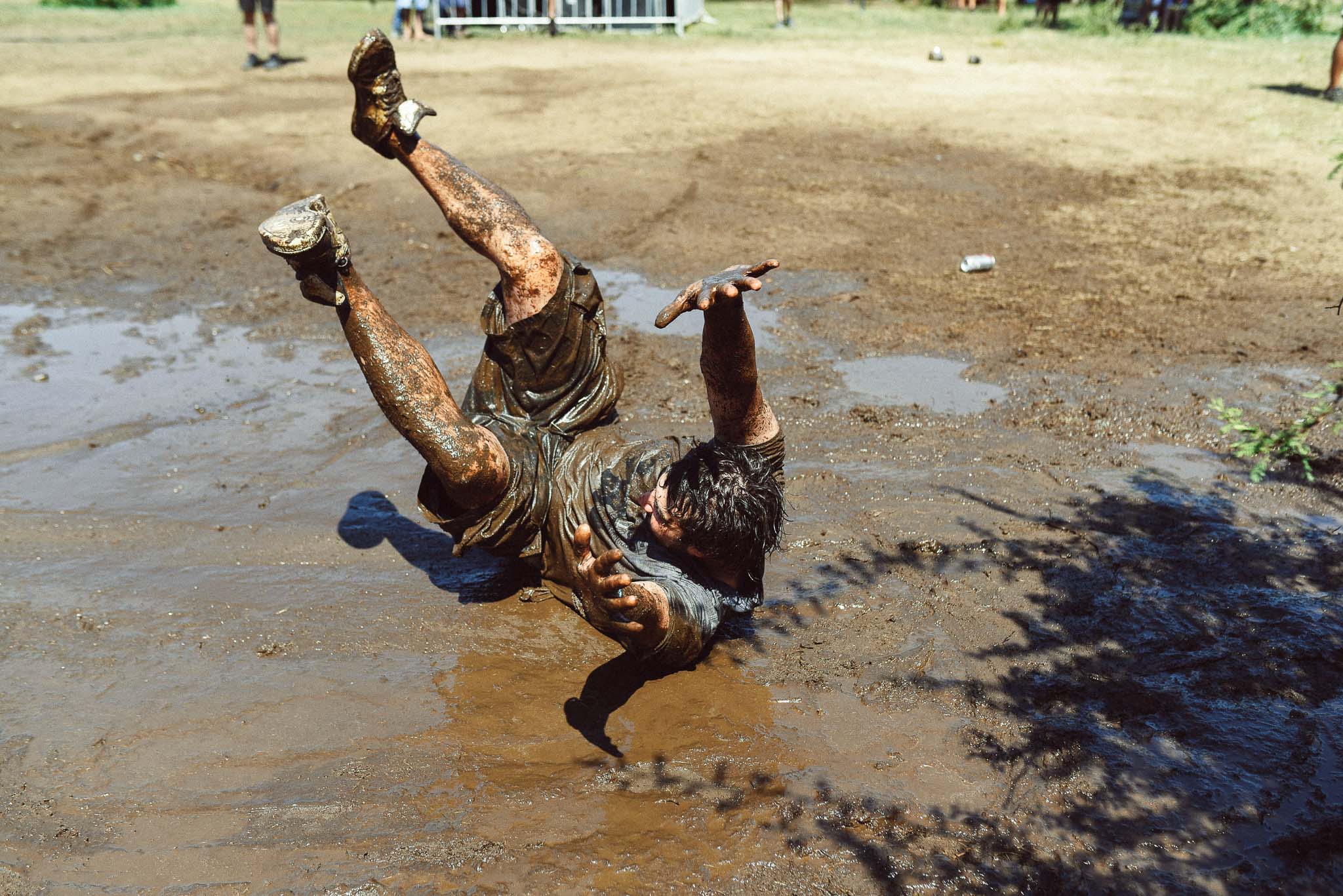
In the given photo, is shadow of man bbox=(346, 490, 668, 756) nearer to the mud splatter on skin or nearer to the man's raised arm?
the mud splatter on skin

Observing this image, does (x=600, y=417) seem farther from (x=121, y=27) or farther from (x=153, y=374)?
(x=121, y=27)

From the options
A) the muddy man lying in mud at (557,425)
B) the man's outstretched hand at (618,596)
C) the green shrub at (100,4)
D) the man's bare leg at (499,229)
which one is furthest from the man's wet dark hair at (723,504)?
the green shrub at (100,4)

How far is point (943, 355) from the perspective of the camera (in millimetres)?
6078

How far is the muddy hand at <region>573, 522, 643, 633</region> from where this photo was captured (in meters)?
2.62

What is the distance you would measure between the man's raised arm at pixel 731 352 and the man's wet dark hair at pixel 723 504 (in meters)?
0.29

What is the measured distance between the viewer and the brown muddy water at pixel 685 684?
2.81 metres

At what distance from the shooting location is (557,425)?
3918 mm

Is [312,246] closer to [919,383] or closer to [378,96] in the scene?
[378,96]

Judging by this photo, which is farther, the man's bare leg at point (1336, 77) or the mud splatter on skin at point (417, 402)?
the man's bare leg at point (1336, 77)

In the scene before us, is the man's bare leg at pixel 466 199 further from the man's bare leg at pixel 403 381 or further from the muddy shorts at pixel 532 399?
the man's bare leg at pixel 403 381

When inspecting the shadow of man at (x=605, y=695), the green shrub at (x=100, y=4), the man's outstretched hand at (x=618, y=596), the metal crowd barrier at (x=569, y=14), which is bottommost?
the shadow of man at (x=605, y=695)

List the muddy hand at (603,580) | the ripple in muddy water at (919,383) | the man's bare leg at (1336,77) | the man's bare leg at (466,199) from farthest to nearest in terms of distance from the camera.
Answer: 1. the man's bare leg at (1336,77)
2. the ripple in muddy water at (919,383)
3. the man's bare leg at (466,199)
4. the muddy hand at (603,580)

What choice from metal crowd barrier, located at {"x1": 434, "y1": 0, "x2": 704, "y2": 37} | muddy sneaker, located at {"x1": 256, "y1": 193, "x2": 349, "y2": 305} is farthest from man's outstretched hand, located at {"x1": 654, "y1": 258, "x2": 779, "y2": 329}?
metal crowd barrier, located at {"x1": 434, "y1": 0, "x2": 704, "y2": 37}

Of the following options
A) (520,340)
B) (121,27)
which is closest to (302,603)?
(520,340)
